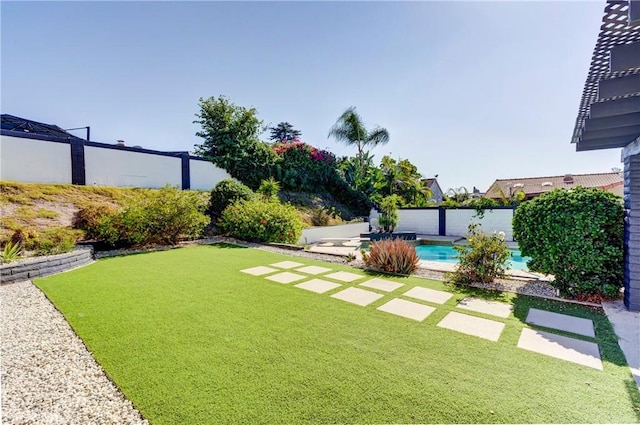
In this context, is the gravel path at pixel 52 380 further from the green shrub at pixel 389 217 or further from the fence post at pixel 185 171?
the green shrub at pixel 389 217

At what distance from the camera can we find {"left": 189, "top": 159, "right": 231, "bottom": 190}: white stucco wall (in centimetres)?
1499

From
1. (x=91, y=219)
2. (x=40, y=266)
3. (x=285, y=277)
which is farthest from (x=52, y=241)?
(x=285, y=277)

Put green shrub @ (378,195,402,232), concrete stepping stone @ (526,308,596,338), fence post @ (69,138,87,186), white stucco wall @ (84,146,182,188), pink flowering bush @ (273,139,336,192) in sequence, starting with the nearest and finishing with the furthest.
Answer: concrete stepping stone @ (526,308,596,338)
fence post @ (69,138,87,186)
white stucco wall @ (84,146,182,188)
green shrub @ (378,195,402,232)
pink flowering bush @ (273,139,336,192)

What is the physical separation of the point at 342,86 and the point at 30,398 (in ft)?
46.5

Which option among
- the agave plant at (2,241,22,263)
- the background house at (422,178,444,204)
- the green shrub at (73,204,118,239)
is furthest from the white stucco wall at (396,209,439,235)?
the background house at (422,178,444,204)

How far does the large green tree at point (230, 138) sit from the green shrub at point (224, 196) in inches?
146

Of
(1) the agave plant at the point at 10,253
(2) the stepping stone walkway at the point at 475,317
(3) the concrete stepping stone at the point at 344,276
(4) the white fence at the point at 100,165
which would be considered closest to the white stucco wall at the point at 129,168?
(4) the white fence at the point at 100,165

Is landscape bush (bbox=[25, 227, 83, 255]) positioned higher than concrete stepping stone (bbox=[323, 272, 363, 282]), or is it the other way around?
landscape bush (bbox=[25, 227, 83, 255])

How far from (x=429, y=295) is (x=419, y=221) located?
1218 centimetres

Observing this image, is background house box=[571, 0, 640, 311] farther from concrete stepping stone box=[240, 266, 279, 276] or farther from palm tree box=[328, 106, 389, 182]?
palm tree box=[328, 106, 389, 182]

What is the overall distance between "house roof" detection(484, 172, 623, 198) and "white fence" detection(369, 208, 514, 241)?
45.9 ft

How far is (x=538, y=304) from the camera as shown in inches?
175

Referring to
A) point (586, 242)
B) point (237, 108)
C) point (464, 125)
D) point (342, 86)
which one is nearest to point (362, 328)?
point (586, 242)

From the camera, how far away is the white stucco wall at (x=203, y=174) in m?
15.0
